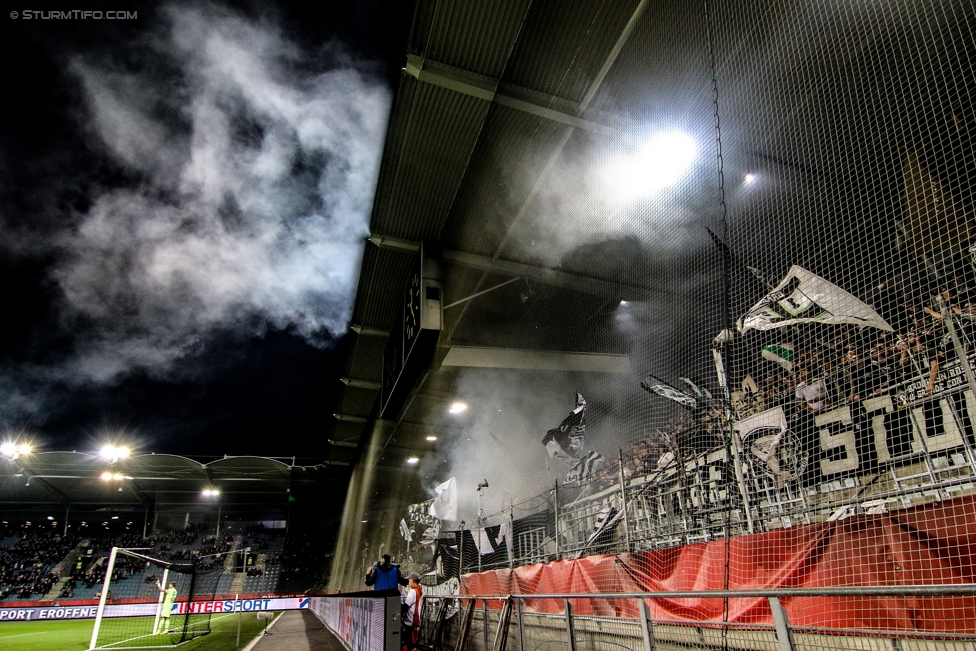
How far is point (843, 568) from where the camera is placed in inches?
120

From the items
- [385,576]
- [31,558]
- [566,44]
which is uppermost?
[566,44]

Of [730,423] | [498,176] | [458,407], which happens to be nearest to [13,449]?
[458,407]

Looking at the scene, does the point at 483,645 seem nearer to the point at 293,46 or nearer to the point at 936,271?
the point at 936,271

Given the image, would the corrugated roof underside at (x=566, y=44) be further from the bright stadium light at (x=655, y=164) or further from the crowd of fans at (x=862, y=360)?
the crowd of fans at (x=862, y=360)

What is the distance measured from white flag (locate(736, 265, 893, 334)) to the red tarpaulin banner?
1834 millimetres

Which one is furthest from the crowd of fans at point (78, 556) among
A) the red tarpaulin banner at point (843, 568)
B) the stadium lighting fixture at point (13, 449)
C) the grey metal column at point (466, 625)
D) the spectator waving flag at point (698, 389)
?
the red tarpaulin banner at point (843, 568)

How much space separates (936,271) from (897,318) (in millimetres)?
584

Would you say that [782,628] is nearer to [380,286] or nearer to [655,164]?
[655,164]

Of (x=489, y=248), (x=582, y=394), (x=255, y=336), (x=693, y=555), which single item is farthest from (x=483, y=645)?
(x=255, y=336)

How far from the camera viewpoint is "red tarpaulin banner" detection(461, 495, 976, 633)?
2561mm

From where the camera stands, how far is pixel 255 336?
2830cm

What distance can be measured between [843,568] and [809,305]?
7.40 feet

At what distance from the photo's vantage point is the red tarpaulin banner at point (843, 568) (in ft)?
8.40

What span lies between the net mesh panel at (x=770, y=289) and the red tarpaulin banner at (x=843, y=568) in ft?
0.04
